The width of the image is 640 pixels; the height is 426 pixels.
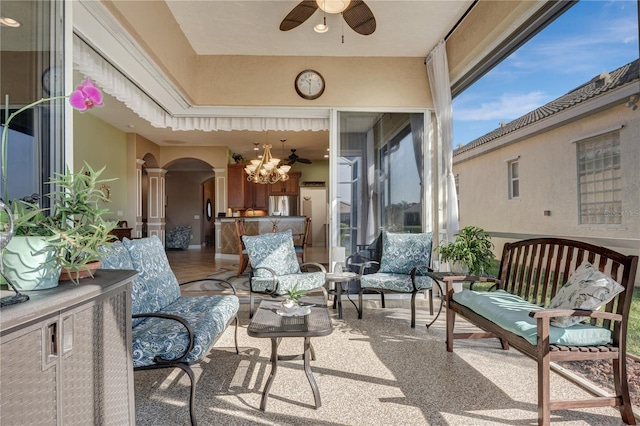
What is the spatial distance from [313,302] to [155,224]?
764 cm

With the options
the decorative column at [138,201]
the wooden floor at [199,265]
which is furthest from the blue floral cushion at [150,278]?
the decorative column at [138,201]

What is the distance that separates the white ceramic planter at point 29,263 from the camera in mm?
1199

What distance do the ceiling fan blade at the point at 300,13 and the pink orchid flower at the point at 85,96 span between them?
2.04 m

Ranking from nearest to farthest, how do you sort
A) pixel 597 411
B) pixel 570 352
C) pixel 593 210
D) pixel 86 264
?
pixel 86 264 < pixel 570 352 < pixel 597 411 < pixel 593 210

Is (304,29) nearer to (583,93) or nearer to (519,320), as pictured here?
(583,93)

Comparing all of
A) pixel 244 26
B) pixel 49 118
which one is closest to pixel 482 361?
pixel 49 118

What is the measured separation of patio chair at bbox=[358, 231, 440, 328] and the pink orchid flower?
3063 mm

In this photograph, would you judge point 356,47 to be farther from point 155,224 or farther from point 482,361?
point 155,224

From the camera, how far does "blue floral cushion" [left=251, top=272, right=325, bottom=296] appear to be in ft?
12.1

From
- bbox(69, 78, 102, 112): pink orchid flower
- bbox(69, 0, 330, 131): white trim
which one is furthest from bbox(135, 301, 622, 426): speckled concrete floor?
bbox(69, 0, 330, 131): white trim

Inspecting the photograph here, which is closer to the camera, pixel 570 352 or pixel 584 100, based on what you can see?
pixel 570 352

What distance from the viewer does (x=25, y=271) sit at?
121cm

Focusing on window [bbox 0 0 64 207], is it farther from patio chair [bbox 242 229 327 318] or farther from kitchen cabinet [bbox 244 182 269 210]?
kitchen cabinet [bbox 244 182 269 210]

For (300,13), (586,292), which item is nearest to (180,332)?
(586,292)
